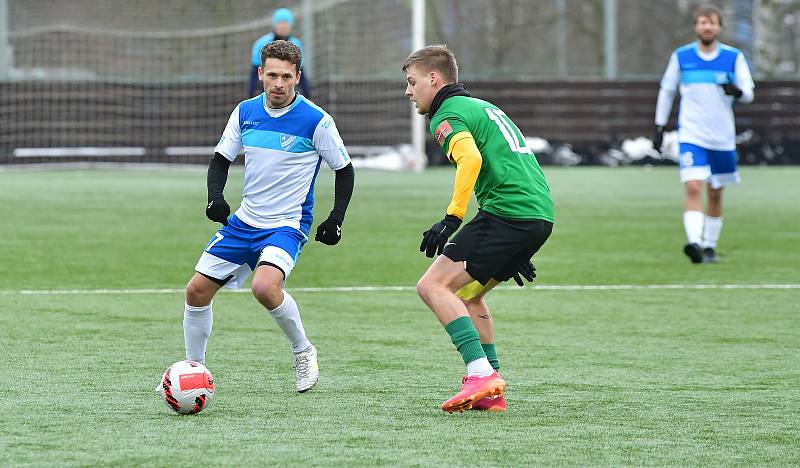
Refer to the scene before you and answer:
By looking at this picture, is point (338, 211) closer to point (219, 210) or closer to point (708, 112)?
point (219, 210)

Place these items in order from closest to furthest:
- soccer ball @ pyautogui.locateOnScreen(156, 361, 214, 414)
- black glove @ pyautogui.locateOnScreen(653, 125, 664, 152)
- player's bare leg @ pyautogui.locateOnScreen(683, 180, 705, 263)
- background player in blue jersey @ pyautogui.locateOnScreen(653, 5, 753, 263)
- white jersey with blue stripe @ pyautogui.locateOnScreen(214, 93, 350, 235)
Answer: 1. soccer ball @ pyautogui.locateOnScreen(156, 361, 214, 414)
2. white jersey with blue stripe @ pyautogui.locateOnScreen(214, 93, 350, 235)
3. player's bare leg @ pyautogui.locateOnScreen(683, 180, 705, 263)
4. background player in blue jersey @ pyautogui.locateOnScreen(653, 5, 753, 263)
5. black glove @ pyautogui.locateOnScreen(653, 125, 664, 152)

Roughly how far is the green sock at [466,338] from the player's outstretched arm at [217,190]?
1.13 m

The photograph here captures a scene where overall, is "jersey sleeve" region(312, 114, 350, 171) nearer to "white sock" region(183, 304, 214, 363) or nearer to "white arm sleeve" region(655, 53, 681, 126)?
"white sock" region(183, 304, 214, 363)

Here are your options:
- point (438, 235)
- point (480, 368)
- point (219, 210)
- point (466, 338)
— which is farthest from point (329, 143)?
point (480, 368)

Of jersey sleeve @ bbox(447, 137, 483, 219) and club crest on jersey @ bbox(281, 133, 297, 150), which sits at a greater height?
club crest on jersey @ bbox(281, 133, 297, 150)

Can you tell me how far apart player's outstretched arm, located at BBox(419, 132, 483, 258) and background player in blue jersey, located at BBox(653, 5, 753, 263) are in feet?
22.4

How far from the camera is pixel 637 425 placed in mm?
5387

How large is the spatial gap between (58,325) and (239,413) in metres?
2.83

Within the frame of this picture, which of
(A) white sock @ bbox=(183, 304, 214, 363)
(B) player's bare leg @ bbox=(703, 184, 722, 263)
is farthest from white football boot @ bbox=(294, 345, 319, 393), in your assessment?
(B) player's bare leg @ bbox=(703, 184, 722, 263)

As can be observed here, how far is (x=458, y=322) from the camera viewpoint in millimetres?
5785

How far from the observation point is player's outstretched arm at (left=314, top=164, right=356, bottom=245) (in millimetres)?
6250

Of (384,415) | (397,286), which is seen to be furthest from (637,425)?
(397,286)

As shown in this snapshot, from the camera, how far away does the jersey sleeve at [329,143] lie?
6.47 m

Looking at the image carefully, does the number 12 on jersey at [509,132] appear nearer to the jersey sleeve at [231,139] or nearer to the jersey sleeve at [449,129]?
the jersey sleeve at [449,129]
